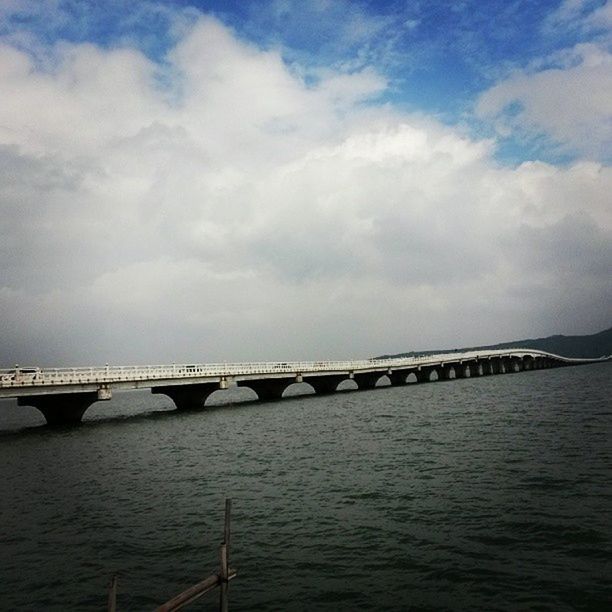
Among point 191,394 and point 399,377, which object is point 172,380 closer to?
point 191,394

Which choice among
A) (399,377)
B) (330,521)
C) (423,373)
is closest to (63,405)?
(330,521)

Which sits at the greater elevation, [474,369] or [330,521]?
[330,521]

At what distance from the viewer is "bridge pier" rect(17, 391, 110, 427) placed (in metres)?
48.8

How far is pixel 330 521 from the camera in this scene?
631 inches

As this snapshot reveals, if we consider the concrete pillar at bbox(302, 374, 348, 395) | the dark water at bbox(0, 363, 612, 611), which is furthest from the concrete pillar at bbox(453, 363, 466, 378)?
the dark water at bbox(0, 363, 612, 611)

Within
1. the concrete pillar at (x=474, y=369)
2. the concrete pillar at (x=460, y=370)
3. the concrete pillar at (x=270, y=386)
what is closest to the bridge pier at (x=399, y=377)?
the concrete pillar at (x=460, y=370)

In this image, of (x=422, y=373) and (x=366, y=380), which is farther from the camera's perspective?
(x=422, y=373)

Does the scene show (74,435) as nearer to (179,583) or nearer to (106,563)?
(106,563)

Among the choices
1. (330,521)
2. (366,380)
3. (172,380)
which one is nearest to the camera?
(330,521)

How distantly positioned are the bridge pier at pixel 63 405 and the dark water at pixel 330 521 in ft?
51.6

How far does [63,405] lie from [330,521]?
43.3 meters

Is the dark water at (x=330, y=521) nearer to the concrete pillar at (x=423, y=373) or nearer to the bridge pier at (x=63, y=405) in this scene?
the bridge pier at (x=63, y=405)

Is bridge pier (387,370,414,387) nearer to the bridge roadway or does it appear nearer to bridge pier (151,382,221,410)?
the bridge roadway

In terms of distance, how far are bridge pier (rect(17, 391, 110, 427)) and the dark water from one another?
1572cm
